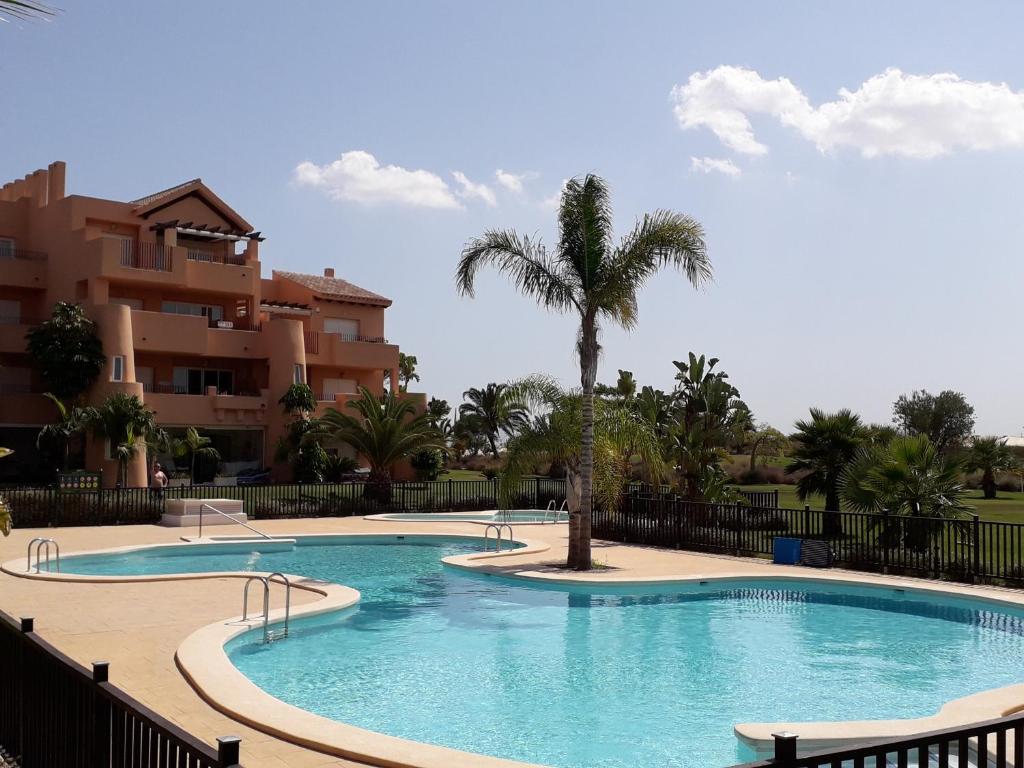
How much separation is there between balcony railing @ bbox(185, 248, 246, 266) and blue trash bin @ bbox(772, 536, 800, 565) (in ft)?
105

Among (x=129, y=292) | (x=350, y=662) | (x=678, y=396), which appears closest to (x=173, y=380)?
(x=129, y=292)

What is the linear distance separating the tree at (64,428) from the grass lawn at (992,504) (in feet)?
88.6

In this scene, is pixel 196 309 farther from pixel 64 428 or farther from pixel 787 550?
pixel 787 550

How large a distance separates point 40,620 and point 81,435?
28.0 meters

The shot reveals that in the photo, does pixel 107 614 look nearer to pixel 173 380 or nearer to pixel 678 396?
pixel 678 396

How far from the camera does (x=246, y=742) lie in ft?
24.2

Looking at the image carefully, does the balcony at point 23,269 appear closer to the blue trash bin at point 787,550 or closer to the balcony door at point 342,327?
the balcony door at point 342,327

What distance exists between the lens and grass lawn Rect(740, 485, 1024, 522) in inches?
1297

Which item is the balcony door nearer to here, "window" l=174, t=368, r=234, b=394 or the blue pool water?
"window" l=174, t=368, r=234, b=394

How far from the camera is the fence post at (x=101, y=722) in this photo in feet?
16.6

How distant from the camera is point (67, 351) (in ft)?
119

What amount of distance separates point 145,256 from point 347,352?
10.5 m

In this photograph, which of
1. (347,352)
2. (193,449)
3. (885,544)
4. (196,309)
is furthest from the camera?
(347,352)

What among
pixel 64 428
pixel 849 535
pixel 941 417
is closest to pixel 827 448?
pixel 849 535
